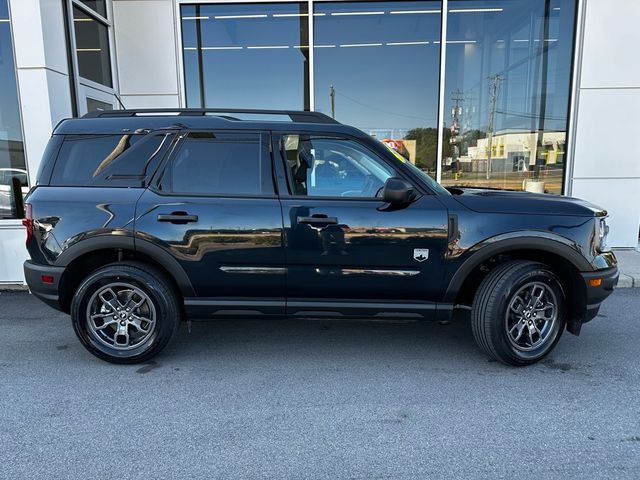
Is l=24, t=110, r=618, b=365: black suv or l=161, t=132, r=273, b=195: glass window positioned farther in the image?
l=161, t=132, r=273, b=195: glass window

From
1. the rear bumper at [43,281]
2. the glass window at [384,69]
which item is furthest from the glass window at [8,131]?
the glass window at [384,69]

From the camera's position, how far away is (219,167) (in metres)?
3.73

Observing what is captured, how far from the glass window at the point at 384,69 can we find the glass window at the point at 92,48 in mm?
3672

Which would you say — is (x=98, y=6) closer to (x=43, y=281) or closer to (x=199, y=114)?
(x=199, y=114)

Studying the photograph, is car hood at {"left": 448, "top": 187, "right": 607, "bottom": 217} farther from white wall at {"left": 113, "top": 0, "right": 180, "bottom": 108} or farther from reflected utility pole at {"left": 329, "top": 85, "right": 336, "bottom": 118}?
white wall at {"left": 113, "top": 0, "right": 180, "bottom": 108}

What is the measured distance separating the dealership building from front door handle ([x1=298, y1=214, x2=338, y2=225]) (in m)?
4.63

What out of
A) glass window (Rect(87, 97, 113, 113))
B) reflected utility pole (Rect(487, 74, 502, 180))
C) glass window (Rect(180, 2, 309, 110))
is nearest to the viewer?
glass window (Rect(87, 97, 113, 113))

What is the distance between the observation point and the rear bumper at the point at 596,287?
3.60 metres

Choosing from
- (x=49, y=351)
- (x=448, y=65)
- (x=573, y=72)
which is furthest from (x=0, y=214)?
(x=573, y=72)

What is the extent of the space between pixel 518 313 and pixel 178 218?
9.26 feet

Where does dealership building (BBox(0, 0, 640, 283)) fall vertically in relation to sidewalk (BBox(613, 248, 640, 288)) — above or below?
above

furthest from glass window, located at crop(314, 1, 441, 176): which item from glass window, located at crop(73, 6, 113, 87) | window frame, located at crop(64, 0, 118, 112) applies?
glass window, located at crop(73, 6, 113, 87)

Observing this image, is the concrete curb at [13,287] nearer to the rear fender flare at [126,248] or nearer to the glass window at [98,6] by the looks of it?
the rear fender flare at [126,248]

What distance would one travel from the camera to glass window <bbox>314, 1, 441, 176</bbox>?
27.5 ft
